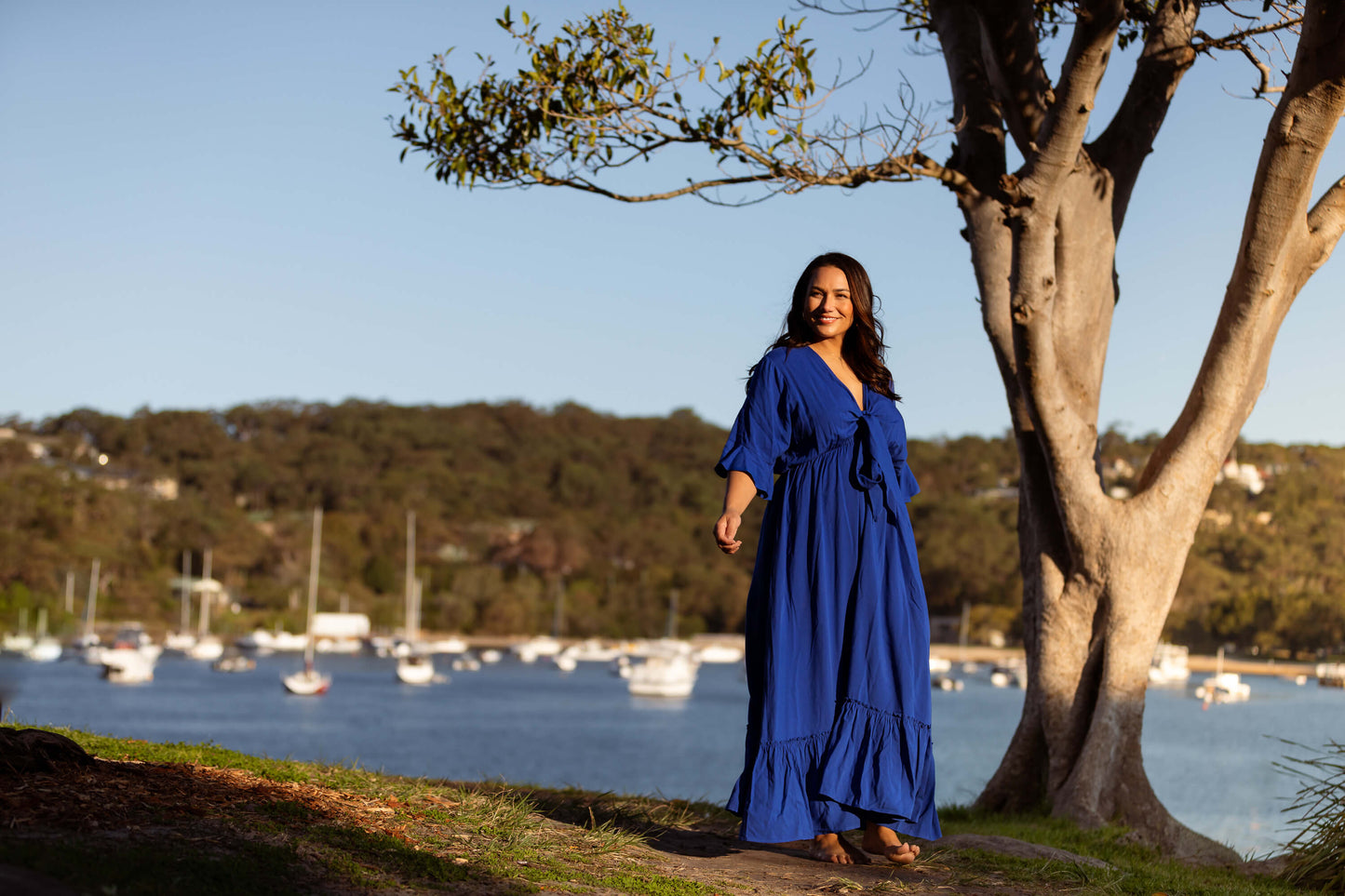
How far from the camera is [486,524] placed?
9331cm

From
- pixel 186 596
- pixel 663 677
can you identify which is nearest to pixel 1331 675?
pixel 663 677

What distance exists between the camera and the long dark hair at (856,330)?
13.9 ft

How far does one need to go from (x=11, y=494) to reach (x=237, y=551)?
49.4ft

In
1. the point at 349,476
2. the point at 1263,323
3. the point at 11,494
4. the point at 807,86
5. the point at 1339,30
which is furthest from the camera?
the point at 349,476

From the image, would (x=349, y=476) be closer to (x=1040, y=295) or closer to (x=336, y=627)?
(x=336, y=627)

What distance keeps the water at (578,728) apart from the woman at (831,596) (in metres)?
13.4

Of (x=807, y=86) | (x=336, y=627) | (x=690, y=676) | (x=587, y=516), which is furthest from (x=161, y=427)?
(x=807, y=86)

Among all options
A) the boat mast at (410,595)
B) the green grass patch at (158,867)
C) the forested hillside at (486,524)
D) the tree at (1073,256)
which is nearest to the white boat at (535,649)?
the forested hillside at (486,524)

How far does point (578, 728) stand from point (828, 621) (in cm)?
4194

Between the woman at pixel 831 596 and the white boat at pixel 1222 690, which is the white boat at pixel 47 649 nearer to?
the white boat at pixel 1222 690

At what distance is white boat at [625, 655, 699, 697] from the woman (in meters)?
→ 55.9

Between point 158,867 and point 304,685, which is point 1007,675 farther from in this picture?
point 158,867

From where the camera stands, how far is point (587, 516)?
9688cm

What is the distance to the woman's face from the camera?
165 inches
